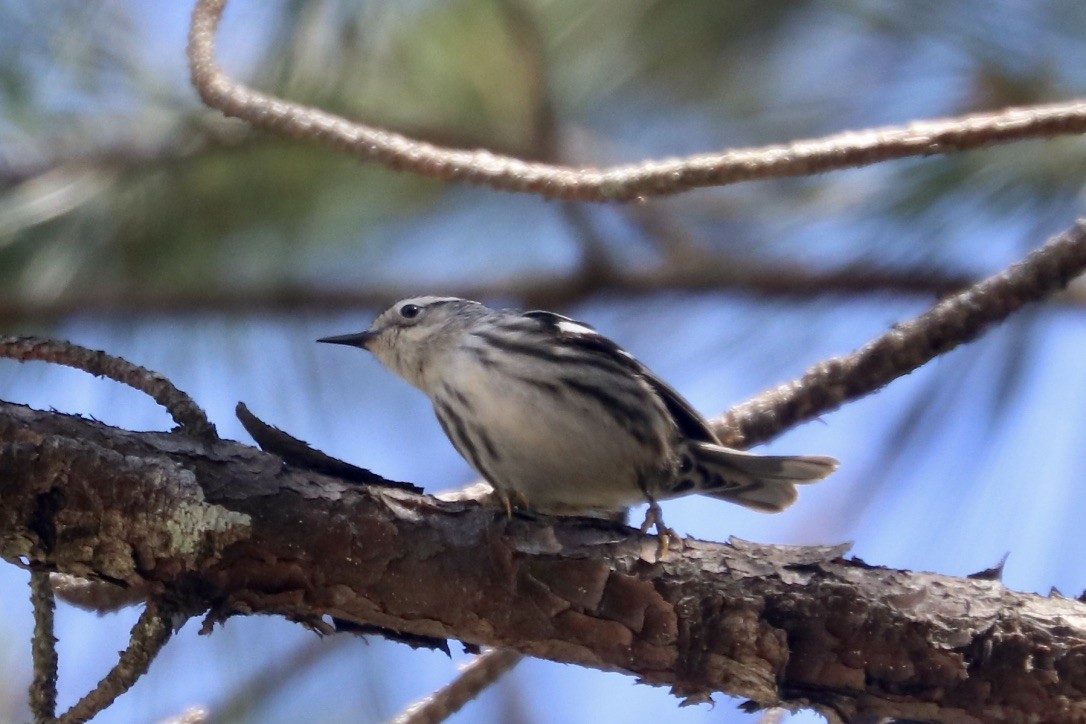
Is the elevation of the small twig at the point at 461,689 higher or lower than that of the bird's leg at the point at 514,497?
lower

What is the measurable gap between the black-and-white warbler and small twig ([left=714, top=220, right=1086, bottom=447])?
0.92 feet

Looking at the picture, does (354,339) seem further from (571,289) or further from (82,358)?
(82,358)

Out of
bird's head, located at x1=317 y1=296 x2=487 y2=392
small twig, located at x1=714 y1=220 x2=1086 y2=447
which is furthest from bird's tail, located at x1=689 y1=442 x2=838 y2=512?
bird's head, located at x1=317 y1=296 x2=487 y2=392

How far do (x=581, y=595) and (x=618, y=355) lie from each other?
3.40 ft

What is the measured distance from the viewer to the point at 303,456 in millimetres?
1908

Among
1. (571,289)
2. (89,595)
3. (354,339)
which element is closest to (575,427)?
(571,289)

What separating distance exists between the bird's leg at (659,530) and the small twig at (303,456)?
0.44 m

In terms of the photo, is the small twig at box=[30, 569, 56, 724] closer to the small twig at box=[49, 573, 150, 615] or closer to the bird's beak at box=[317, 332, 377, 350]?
the small twig at box=[49, 573, 150, 615]

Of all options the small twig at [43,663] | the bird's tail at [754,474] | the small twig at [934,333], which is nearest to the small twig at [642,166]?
the small twig at [934,333]

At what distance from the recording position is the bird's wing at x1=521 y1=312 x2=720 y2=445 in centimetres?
278

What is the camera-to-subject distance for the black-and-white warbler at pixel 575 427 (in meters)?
2.59

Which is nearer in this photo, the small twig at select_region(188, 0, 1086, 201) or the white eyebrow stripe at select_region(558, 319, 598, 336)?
the small twig at select_region(188, 0, 1086, 201)

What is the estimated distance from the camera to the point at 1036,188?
283 cm

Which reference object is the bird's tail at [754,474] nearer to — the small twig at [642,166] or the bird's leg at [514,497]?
the bird's leg at [514,497]
